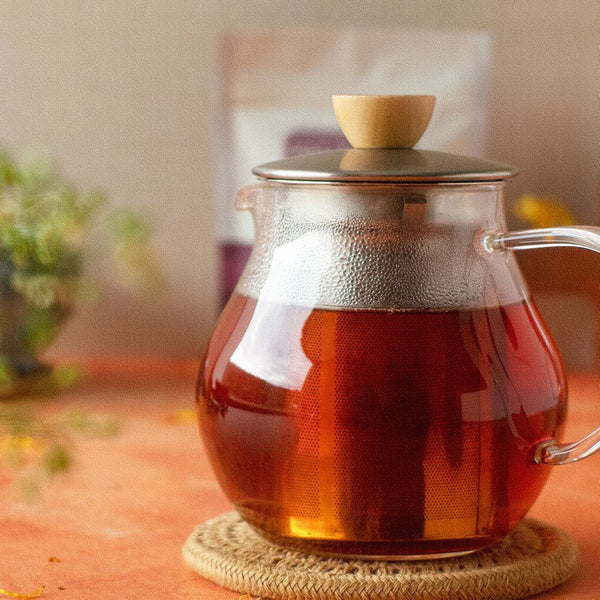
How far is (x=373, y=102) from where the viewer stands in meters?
0.61

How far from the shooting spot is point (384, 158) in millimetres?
586

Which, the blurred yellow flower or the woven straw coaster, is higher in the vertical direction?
the blurred yellow flower

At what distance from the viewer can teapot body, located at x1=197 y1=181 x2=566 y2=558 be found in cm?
55

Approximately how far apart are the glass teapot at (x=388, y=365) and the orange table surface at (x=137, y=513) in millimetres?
82

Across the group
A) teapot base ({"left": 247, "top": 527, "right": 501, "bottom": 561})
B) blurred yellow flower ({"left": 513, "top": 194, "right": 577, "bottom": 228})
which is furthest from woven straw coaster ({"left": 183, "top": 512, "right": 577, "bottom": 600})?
blurred yellow flower ({"left": 513, "top": 194, "right": 577, "bottom": 228})

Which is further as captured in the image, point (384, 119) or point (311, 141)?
point (311, 141)

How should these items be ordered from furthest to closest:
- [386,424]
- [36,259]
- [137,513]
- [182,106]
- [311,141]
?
[182,106]
[311,141]
[36,259]
[137,513]
[386,424]

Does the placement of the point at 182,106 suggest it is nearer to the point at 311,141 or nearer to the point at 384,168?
the point at 311,141

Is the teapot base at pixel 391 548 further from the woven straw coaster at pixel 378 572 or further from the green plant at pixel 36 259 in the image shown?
the green plant at pixel 36 259

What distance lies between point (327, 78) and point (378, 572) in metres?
0.88

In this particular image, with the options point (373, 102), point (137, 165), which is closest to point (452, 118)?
point (137, 165)

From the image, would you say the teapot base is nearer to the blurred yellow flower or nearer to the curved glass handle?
the curved glass handle

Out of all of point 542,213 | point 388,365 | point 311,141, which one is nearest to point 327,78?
point 311,141

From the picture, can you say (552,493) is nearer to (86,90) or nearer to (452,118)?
(452,118)
